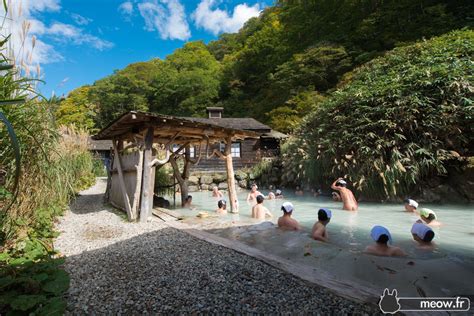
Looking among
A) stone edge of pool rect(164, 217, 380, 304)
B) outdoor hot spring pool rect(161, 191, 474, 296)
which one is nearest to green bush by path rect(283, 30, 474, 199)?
outdoor hot spring pool rect(161, 191, 474, 296)

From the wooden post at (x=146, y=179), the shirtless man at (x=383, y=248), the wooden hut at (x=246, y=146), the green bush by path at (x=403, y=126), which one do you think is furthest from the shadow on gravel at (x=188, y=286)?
the wooden hut at (x=246, y=146)

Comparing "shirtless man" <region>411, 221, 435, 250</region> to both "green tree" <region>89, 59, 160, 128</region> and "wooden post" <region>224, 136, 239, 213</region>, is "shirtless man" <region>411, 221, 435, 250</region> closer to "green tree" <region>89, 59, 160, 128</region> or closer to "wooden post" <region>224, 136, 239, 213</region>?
"wooden post" <region>224, 136, 239, 213</region>

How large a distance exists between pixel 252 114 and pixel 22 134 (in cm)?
2899

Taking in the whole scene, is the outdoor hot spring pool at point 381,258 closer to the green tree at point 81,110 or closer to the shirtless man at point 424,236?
the shirtless man at point 424,236

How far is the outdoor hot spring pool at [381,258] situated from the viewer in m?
2.53

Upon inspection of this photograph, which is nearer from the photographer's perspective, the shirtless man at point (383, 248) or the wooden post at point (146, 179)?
the shirtless man at point (383, 248)

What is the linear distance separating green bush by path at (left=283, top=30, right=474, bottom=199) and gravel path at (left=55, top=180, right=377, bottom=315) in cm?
692

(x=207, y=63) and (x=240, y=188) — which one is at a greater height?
(x=207, y=63)

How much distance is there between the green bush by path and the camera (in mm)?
8031

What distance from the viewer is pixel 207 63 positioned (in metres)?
44.0

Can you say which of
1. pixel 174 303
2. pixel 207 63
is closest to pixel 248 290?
pixel 174 303

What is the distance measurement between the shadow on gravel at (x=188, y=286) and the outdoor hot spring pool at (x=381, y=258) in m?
0.53

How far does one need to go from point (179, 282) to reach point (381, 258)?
244 centimetres

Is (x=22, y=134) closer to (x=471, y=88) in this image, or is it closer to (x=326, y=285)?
(x=326, y=285)
